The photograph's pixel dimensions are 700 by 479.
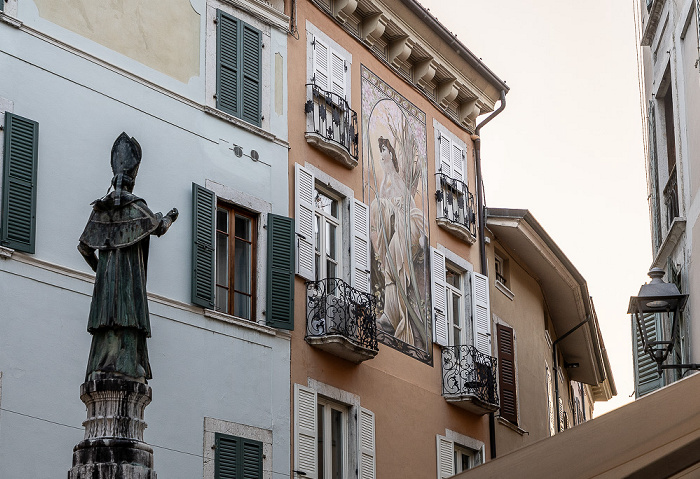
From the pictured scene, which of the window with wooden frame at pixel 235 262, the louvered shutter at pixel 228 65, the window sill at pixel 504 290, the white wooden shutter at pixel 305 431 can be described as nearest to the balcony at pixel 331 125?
the louvered shutter at pixel 228 65

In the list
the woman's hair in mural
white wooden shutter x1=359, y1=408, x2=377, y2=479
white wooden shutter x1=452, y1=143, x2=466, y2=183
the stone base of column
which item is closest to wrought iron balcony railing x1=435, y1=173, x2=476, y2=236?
white wooden shutter x1=452, y1=143, x2=466, y2=183

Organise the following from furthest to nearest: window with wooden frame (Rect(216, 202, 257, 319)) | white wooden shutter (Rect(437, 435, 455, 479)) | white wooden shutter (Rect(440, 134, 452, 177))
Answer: white wooden shutter (Rect(440, 134, 452, 177))
white wooden shutter (Rect(437, 435, 455, 479))
window with wooden frame (Rect(216, 202, 257, 319))

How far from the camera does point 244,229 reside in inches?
671

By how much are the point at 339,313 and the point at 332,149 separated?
2327 mm

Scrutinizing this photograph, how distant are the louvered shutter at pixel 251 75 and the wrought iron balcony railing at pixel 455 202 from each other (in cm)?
500

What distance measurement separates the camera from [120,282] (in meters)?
10.3

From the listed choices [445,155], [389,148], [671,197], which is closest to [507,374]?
[445,155]

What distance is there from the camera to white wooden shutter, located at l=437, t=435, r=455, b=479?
20.2 metres

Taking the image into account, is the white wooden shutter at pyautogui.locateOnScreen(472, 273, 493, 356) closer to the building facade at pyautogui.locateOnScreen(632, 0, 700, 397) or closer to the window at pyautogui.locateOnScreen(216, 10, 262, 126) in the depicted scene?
the building facade at pyautogui.locateOnScreen(632, 0, 700, 397)

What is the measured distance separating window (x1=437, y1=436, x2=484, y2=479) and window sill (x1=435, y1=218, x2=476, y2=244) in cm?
325

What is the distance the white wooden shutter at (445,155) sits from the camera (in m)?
22.3

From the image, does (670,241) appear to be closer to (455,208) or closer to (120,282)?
(455,208)

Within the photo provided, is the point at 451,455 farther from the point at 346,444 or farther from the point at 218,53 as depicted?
the point at 218,53

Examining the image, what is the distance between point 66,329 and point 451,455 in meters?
8.11
